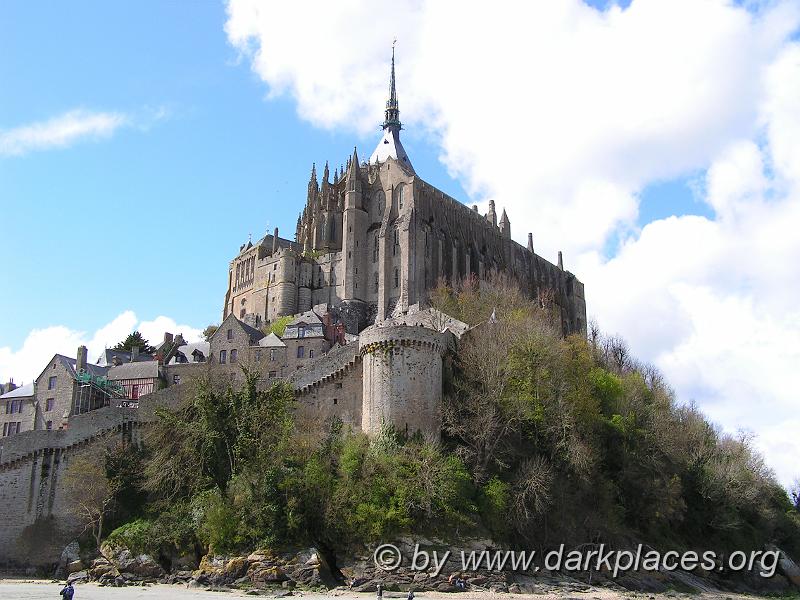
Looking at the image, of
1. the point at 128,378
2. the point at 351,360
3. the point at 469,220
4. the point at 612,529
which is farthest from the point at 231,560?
the point at 469,220

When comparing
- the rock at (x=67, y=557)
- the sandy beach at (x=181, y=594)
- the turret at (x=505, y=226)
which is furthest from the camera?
the turret at (x=505, y=226)

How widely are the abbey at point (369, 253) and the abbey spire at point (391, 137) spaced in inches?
43.7

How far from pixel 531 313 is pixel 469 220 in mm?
37446

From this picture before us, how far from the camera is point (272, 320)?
98.8 m

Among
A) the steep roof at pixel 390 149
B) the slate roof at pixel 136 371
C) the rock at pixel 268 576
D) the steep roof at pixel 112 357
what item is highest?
the steep roof at pixel 390 149

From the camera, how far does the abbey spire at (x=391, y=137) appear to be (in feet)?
382

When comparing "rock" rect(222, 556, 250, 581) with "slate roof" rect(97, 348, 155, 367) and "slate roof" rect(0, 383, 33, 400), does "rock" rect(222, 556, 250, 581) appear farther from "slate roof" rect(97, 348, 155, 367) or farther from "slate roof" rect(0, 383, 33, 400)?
"slate roof" rect(97, 348, 155, 367)

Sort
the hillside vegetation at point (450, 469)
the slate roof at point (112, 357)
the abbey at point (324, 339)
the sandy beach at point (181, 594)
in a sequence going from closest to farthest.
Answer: the sandy beach at point (181, 594) < the hillside vegetation at point (450, 469) < the abbey at point (324, 339) < the slate roof at point (112, 357)

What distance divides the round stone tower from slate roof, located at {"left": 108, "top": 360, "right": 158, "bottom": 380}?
26.7 meters

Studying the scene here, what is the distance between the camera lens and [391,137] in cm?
11931

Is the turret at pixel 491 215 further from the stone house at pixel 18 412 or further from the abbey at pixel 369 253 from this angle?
Result: the stone house at pixel 18 412

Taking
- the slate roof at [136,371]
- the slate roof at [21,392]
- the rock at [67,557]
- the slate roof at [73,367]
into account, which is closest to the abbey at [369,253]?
the slate roof at [136,371]

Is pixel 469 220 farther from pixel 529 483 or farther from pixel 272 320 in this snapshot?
pixel 529 483

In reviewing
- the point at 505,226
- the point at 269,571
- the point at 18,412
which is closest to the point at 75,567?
the point at 269,571
